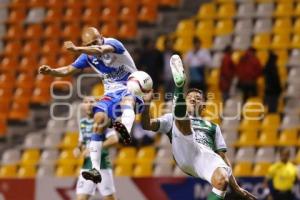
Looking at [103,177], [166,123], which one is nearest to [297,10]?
Answer: [103,177]

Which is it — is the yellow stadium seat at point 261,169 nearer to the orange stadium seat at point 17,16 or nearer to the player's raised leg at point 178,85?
the player's raised leg at point 178,85

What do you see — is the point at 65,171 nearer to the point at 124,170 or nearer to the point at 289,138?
the point at 124,170

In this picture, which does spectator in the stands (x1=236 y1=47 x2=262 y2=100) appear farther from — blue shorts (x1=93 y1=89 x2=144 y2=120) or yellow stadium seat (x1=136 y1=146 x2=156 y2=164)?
blue shorts (x1=93 y1=89 x2=144 y2=120)

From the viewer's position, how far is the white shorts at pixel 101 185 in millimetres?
15969

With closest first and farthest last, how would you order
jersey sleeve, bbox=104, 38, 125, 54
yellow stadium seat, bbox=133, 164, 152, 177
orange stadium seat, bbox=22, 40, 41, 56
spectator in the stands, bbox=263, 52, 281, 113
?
jersey sleeve, bbox=104, 38, 125, 54
spectator in the stands, bbox=263, 52, 281, 113
yellow stadium seat, bbox=133, 164, 152, 177
orange stadium seat, bbox=22, 40, 41, 56

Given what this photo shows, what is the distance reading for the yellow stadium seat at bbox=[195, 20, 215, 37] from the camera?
70.7 feet

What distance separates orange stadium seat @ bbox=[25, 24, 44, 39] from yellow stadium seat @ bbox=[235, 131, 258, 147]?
6605 mm

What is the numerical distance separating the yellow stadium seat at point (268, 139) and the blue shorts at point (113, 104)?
6.25m

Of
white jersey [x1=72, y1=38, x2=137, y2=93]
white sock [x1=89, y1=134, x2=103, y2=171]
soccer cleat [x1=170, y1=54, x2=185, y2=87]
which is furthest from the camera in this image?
white sock [x1=89, y1=134, x2=103, y2=171]

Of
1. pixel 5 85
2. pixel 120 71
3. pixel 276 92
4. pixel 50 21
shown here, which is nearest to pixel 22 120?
pixel 5 85

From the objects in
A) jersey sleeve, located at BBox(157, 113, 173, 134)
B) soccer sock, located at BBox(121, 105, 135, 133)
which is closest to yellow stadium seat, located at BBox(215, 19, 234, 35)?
soccer sock, located at BBox(121, 105, 135, 133)

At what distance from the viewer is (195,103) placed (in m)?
12.6

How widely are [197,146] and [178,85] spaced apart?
109cm

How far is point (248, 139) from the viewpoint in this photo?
19.5 metres
